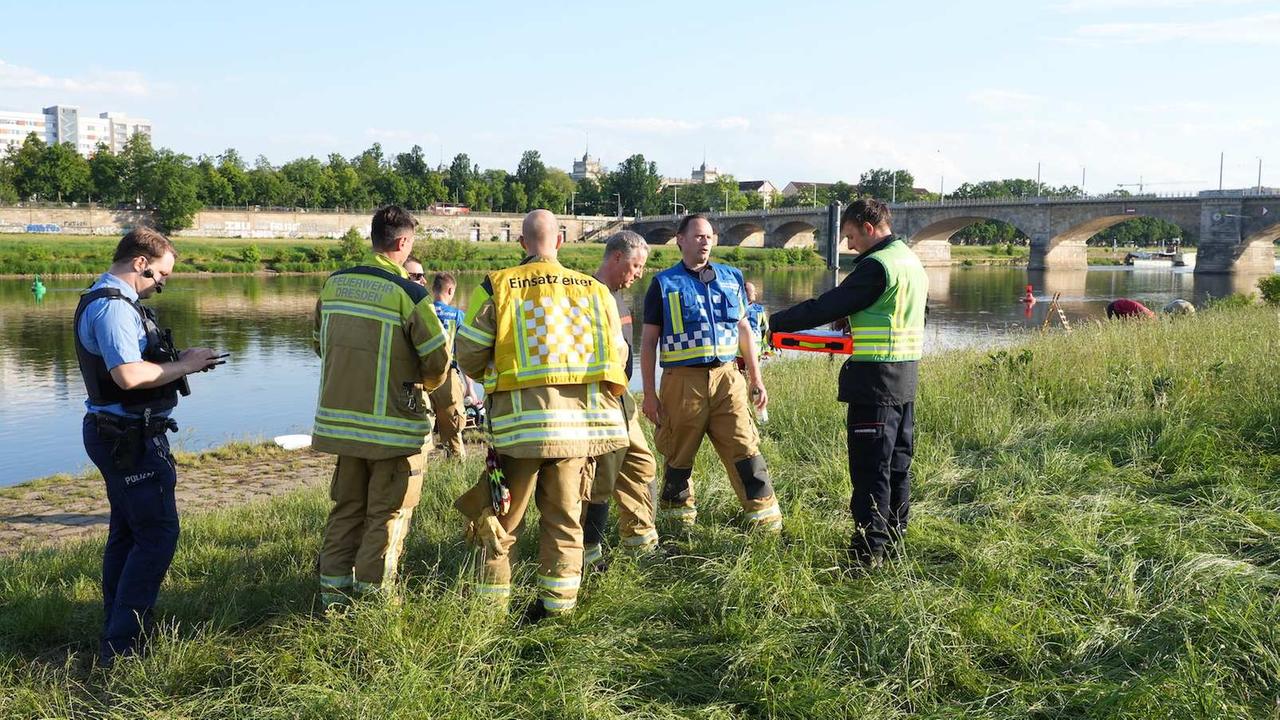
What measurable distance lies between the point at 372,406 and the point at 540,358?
781 millimetres

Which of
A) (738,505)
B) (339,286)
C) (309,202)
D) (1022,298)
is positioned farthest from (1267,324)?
(309,202)

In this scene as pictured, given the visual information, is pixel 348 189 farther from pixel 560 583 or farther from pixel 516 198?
pixel 560 583

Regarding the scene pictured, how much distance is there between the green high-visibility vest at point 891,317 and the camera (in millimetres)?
4555

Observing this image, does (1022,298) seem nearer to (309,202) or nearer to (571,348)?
(571,348)

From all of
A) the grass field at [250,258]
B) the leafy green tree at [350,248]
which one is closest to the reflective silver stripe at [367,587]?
the grass field at [250,258]

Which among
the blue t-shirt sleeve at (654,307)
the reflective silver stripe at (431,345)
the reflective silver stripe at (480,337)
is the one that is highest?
the blue t-shirt sleeve at (654,307)

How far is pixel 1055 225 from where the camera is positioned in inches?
2670

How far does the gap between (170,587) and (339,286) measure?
1829 millimetres

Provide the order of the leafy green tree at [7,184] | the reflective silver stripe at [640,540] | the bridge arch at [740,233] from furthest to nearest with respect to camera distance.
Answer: the bridge arch at [740,233] → the leafy green tree at [7,184] → the reflective silver stripe at [640,540]

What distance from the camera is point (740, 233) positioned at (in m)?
93.8

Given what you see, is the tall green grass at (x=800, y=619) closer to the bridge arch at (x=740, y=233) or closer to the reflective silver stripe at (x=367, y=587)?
the reflective silver stripe at (x=367, y=587)

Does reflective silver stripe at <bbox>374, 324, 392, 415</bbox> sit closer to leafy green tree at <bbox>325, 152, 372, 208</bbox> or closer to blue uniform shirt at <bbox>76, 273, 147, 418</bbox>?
blue uniform shirt at <bbox>76, 273, 147, 418</bbox>

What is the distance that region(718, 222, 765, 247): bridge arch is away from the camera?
91.6 meters

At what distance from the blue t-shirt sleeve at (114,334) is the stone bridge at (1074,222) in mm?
64616
